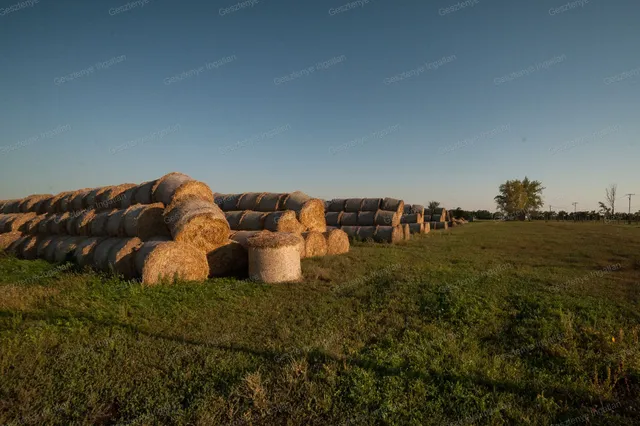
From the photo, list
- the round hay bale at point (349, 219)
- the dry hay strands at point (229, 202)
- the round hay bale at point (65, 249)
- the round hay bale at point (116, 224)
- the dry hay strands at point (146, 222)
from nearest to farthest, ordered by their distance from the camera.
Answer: the dry hay strands at point (146, 222)
the round hay bale at point (116, 224)
the round hay bale at point (65, 249)
the dry hay strands at point (229, 202)
the round hay bale at point (349, 219)

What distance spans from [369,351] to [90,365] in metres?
4.07

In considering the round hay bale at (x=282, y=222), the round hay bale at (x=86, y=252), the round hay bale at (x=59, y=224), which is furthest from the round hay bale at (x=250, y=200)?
the round hay bale at (x=59, y=224)

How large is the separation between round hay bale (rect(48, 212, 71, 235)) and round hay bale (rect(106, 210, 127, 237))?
12.6 ft

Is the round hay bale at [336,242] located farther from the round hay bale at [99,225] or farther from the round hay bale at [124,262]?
the round hay bale at [99,225]

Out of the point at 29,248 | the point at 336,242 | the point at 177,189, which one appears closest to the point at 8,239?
the point at 29,248

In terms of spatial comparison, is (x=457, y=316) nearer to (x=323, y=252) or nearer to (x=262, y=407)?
(x=262, y=407)

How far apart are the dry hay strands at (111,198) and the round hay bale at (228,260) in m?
5.38

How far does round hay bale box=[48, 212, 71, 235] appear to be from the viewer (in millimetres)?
13414

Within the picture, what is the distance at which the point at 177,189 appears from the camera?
1105 cm

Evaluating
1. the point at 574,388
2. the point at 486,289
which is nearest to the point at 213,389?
the point at 574,388

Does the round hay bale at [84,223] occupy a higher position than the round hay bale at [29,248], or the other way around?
the round hay bale at [84,223]

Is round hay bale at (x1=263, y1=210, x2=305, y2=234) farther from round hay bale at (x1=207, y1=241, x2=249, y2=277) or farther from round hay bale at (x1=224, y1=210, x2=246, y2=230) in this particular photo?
round hay bale at (x1=207, y1=241, x2=249, y2=277)

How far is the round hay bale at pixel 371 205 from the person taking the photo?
23.1 metres

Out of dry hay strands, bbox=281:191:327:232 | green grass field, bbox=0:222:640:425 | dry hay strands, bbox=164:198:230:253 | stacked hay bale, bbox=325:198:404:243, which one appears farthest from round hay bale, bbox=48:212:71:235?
stacked hay bale, bbox=325:198:404:243
